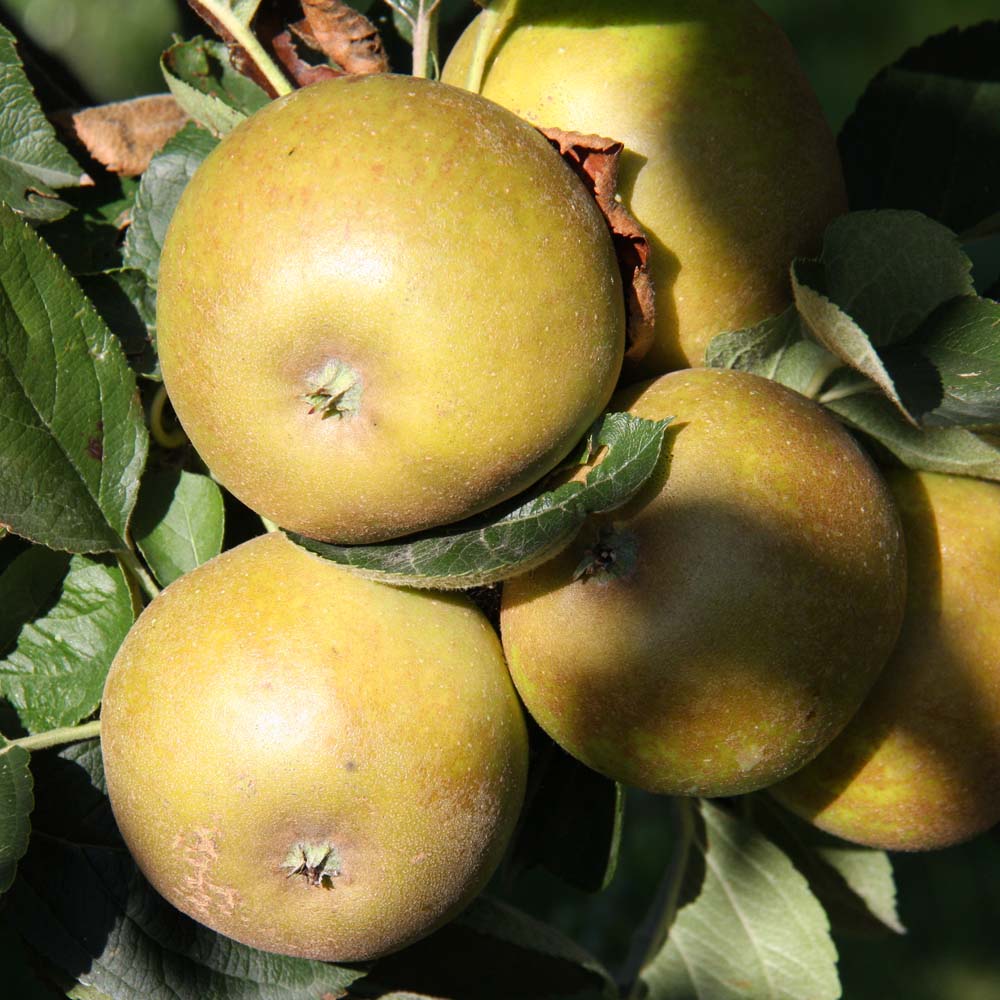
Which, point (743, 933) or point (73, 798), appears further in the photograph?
point (743, 933)

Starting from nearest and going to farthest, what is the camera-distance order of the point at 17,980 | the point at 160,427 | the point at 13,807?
the point at 13,807
the point at 160,427
the point at 17,980

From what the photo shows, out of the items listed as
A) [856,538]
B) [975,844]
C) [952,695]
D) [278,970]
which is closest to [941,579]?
[952,695]

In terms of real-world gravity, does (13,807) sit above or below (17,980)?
above

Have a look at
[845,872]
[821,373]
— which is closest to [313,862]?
[821,373]

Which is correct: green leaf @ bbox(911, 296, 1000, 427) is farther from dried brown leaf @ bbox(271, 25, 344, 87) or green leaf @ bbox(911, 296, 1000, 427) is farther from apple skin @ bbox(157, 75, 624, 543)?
dried brown leaf @ bbox(271, 25, 344, 87)

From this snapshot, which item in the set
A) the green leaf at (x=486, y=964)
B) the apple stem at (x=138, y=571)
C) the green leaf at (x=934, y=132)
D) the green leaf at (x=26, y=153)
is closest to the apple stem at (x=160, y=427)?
the apple stem at (x=138, y=571)

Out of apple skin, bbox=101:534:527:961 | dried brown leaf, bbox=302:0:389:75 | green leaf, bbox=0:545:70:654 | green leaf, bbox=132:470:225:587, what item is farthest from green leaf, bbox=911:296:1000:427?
green leaf, bbox=0:545:70:654

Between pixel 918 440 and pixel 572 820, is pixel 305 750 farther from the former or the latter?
pixel 918 440
